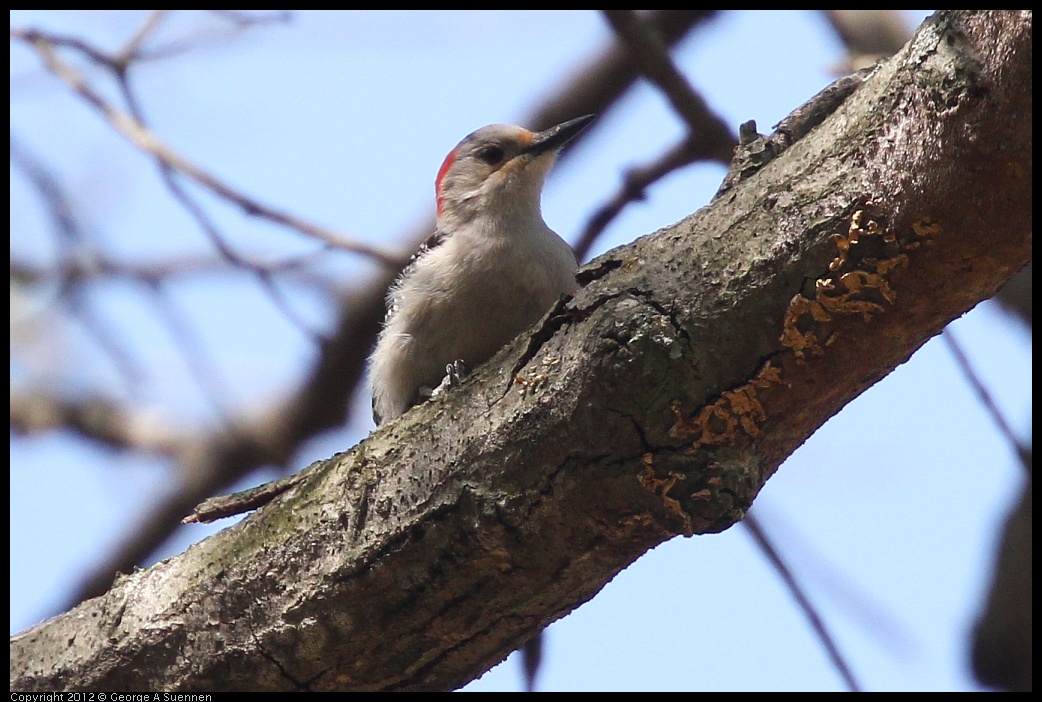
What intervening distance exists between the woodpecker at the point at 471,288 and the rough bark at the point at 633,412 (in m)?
1.52

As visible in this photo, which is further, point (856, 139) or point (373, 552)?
point (373, 552)

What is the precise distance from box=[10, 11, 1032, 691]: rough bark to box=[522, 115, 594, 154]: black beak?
326 cm

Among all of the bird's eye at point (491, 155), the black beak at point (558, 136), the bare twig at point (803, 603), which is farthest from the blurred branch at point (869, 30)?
the bare twig at point (803, 603)

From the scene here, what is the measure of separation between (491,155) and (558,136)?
1.67 feet

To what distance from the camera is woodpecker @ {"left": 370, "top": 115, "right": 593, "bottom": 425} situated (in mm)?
5133

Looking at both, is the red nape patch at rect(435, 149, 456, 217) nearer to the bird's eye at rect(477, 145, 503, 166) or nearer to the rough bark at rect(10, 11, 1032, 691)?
the bird's eye at rect(477, 145, 503, 166)

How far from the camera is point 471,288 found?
519 cm

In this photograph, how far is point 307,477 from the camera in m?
3.75

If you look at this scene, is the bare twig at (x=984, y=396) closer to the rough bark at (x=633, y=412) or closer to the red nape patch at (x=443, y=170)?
the rough bark at (x=633, y=412)

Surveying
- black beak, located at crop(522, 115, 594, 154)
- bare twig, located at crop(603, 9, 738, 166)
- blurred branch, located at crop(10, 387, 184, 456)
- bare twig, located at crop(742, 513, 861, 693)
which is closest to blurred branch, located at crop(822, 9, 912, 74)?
bare twig, located at crop(603, 9, 738, 166)

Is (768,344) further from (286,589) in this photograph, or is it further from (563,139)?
(563,139)

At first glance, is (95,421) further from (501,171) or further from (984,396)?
(984,396)

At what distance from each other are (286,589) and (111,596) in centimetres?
83
